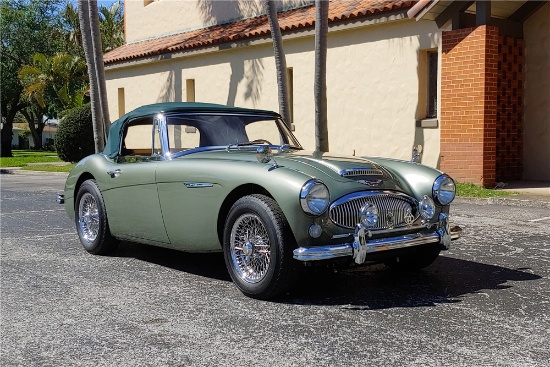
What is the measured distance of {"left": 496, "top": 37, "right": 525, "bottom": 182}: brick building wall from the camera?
13.3 m

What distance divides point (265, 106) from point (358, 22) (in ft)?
14.2

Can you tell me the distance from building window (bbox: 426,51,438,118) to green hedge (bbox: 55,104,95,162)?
14146 mm

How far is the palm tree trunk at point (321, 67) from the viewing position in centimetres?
1333

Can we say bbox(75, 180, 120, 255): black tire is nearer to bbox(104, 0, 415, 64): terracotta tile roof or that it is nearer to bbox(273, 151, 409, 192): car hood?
bbox(273, 151, 409, 192): car hood

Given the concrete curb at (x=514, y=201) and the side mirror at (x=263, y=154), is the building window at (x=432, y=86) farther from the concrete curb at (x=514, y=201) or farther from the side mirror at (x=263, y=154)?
the side mirror at (x=263, y=154)

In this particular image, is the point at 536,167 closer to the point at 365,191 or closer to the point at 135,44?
the point at 365,191

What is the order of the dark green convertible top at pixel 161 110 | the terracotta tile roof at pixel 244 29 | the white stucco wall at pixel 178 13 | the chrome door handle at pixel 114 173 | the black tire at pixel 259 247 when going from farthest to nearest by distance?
1. the white stucco wall at pixel 178 13
2. the terracotta tile roof at pixel 244 29
3. the chrome door handle at pixel 114 173
4. the dark green convertible top at pixel 161 110
5. the black tire at pixel 259 247

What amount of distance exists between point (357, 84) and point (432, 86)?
1893 mm

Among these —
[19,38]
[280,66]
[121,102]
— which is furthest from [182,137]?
[19,38]

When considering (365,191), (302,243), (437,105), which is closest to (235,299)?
(302,243)

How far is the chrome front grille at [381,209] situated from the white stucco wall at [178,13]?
14853 mm

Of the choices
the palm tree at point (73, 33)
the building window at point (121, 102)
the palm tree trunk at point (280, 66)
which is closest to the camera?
the palm tree trunk at point (280, 66)

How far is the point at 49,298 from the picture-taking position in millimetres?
5004

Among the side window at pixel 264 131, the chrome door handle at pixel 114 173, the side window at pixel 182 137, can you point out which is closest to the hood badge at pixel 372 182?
the side window at pixel 264 131
